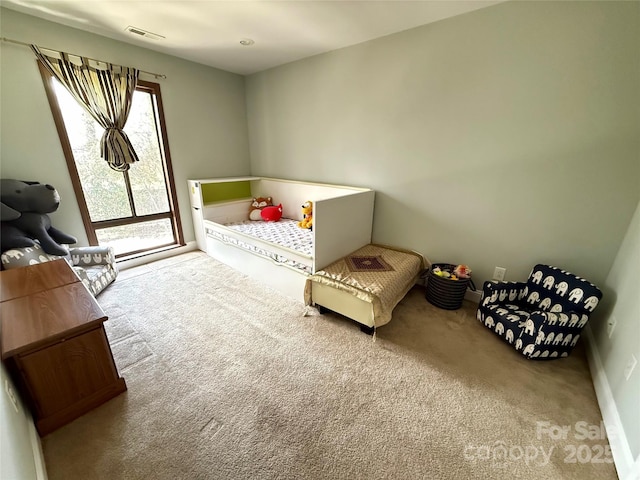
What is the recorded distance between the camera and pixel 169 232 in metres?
3.30

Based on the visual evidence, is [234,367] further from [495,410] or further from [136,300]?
[495,410]

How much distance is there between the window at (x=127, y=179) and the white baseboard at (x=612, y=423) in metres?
4.02

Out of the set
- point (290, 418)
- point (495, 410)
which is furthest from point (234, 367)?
point (495, 410)

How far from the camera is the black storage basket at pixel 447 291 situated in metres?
2.12

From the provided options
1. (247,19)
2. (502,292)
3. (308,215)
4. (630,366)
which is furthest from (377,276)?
(247,19)

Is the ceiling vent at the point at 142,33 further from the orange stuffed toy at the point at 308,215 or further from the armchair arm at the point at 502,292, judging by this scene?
the armchair arm at the point at 502,292

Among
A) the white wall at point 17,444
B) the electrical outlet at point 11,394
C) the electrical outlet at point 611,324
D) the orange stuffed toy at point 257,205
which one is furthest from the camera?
the orange stuffed toy at point 257,205

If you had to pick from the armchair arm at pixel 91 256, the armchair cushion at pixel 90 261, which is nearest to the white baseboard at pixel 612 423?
the armchair cushion at pixel 90 261

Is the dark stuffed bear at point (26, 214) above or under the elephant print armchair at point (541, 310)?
above

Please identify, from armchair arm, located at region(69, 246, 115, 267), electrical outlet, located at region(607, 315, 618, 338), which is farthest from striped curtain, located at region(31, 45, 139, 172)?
electrical outlet, located at region(607, 315, 618, 338)

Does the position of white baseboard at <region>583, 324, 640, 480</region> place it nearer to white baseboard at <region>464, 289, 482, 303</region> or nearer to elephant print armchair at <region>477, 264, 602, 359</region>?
elephant print armchair at <region>477, 264, 602, 359</region>

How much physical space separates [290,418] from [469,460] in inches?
33.3

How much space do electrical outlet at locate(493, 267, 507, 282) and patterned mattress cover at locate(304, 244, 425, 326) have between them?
0.58 m

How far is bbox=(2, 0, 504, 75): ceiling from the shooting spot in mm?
1808
